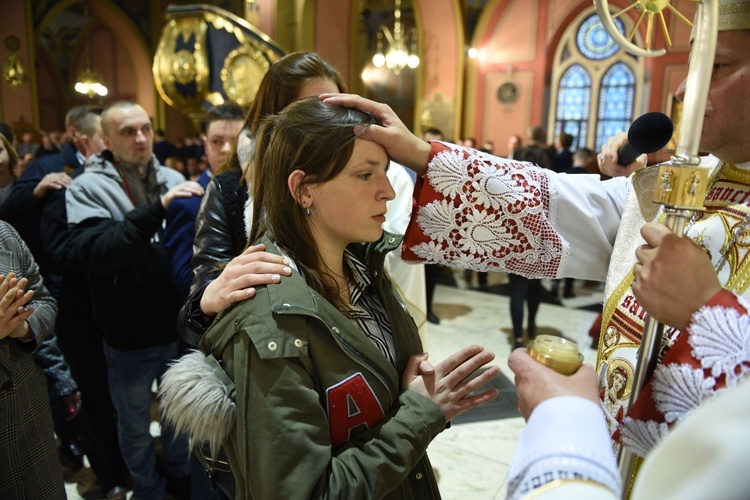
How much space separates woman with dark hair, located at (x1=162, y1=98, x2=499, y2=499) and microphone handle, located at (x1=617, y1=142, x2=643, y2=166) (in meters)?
0.62

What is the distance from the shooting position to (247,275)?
46.6 inches

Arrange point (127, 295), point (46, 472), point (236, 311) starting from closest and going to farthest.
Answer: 1. point (236, 311)
2. point (46, 472)
3. point (127, 295)

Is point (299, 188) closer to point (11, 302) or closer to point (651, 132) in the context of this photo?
point (651, 132)

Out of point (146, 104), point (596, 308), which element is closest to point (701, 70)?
point (596, 308)

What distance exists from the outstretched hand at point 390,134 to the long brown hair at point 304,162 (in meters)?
0.02

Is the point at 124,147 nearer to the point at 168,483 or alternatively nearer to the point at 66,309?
the point at 66,309

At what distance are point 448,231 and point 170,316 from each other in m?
1.70

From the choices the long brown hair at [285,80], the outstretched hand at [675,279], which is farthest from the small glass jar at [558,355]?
the long brown hair at [285,80]

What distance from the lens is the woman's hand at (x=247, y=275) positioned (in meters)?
Result: 1.17

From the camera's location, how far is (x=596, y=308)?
6.05 meters

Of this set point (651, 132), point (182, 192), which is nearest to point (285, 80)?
point (182, 192)

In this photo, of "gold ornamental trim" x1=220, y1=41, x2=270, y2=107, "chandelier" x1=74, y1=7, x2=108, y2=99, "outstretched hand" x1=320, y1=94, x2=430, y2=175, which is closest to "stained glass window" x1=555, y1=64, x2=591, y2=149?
"gold ornamental trim" x1=220, y1=41, x2=270, y2=107

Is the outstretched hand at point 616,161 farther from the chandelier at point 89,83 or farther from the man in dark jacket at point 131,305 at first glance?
the chandelier at point 89,83

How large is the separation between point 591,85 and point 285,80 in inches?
460
